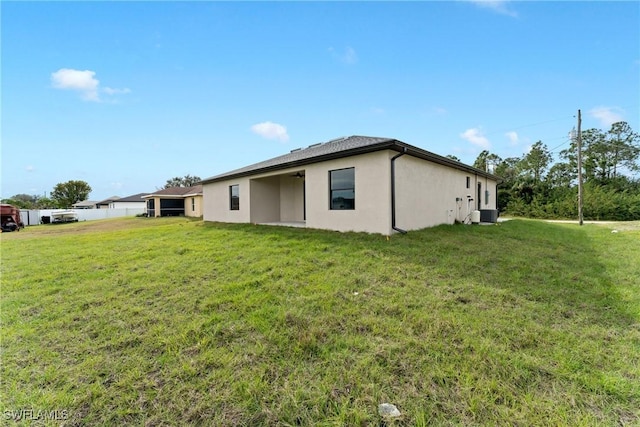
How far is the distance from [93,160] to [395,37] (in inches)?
668

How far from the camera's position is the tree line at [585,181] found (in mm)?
20797

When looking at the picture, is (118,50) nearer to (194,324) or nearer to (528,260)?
(194,324)

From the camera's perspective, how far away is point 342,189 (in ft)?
27.9

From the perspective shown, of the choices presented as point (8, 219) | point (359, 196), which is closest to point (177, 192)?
point (8, 219)

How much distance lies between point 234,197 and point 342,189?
7088 millimetres

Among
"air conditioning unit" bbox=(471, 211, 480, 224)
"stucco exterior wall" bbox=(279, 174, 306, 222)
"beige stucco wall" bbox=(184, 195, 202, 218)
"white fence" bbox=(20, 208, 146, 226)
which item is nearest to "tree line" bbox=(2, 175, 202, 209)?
"white fence" bbox=(20, 208, 146, 226)

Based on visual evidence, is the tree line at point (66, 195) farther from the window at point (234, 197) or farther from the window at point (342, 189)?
the window at point (342, 189)

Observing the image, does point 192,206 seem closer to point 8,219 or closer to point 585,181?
point 8,219

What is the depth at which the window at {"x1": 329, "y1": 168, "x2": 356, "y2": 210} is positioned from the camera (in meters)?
8.25

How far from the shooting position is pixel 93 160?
15422 mm

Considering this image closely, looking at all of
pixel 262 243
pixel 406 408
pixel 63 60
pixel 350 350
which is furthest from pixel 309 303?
pixel 63 60

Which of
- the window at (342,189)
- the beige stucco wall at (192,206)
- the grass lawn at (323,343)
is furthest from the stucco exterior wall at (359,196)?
the beige stucco wall at (192,206)

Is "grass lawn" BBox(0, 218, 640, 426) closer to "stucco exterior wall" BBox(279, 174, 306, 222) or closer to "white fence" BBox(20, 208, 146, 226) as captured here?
"stucco exterior wall" BBox(279, 174, 306, 222)

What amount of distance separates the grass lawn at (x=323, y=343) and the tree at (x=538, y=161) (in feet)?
103
